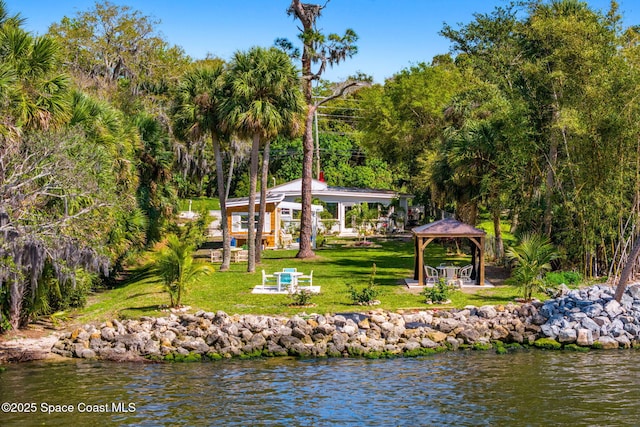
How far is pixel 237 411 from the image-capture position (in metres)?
16.3

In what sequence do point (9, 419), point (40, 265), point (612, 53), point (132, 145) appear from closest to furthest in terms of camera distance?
point (9, 419) < point (40, 265) < point (612, 53) < point (132, 145)

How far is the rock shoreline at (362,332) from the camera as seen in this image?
2119cm

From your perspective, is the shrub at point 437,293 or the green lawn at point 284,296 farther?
the shrub at point 437,293

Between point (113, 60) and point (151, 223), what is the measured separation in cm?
1889

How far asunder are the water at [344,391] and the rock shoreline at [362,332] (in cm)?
62

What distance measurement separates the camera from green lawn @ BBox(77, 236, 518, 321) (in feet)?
79.8

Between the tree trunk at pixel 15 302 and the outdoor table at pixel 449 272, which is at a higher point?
the outdoor table at pixel 449 272

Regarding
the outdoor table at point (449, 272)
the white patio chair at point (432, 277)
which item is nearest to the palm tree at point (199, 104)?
the white patio chair at point (432, 277)

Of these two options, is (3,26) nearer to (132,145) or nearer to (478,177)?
(132,145)

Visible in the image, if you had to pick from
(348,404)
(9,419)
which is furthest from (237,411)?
(9,419)

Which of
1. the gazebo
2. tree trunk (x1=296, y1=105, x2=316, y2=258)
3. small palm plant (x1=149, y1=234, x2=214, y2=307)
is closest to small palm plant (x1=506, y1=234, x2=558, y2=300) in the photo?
the gazebo

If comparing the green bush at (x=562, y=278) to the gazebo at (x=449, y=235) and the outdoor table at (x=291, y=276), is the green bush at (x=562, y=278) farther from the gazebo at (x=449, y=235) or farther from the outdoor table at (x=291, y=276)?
the outdoor table at (x=291, y=276)

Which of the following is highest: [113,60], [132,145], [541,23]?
[113,60]

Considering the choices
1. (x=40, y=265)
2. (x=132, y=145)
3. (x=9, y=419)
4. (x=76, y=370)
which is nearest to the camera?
(x=9, y=419)
